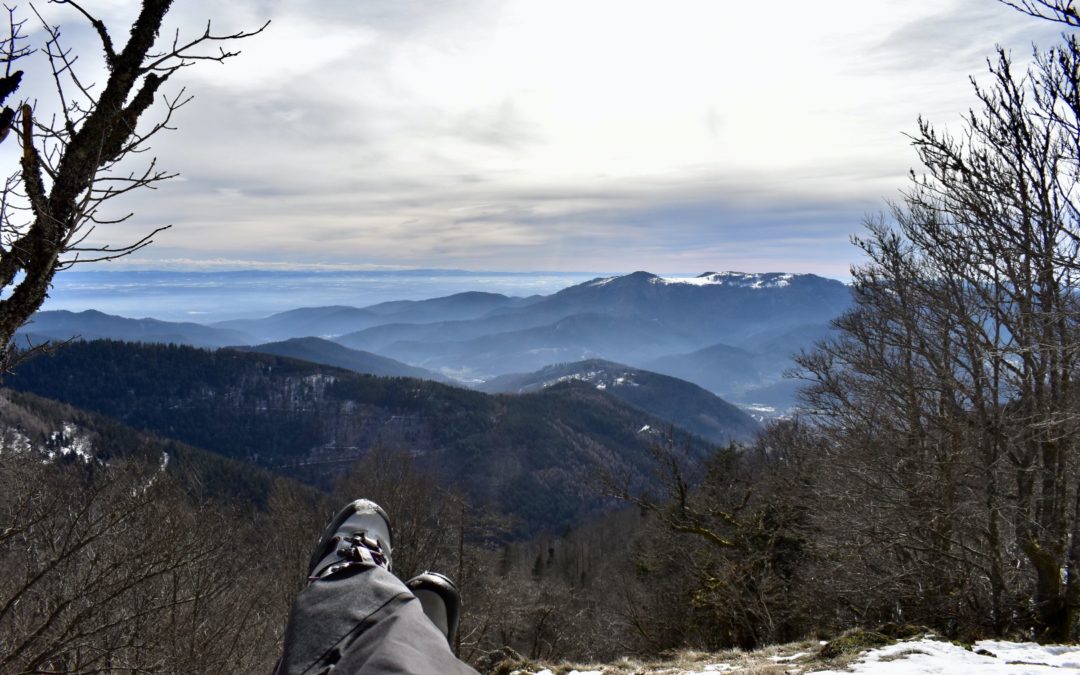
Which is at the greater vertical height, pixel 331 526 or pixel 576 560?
pixel 331 526

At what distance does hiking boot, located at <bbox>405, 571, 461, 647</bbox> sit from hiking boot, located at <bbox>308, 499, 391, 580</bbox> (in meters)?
0.18

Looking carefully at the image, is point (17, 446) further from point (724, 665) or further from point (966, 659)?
point (966, 659)

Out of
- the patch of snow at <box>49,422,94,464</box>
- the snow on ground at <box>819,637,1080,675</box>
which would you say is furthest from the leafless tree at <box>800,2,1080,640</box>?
the patch of snow at <box>49,422,94,464</box>

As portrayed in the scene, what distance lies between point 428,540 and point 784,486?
33.9 feet

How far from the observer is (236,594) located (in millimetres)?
17250

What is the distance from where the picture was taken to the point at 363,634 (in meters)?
1.73

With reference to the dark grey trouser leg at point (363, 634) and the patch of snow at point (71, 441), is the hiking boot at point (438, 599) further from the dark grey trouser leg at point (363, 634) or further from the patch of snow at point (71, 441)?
the patch of snow at point (71, 441)

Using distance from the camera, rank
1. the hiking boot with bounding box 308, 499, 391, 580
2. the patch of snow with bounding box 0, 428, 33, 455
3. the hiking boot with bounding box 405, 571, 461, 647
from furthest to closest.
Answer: the patch of snow with bounding box 0, 428, 33, 455, the hiking boot with bounding box 405, 571, 461, 647, the hiking boot with bounding box 308, 499, 391, 580

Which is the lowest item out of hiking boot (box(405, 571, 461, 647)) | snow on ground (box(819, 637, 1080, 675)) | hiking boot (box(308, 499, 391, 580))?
snow on ground (box(819, 637, 1080, 675))

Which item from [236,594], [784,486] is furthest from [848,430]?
[236,594]

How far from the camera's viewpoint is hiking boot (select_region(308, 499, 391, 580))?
2.37 m

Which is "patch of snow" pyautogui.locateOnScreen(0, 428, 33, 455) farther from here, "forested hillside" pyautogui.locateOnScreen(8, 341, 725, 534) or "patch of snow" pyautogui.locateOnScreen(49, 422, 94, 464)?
"forested hillside" pyautogui.locateOnScreen(8, 341, 725, 534)

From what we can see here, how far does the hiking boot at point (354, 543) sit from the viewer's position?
2371 mm

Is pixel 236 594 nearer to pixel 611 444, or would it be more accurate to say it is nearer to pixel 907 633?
pixel 907 633
